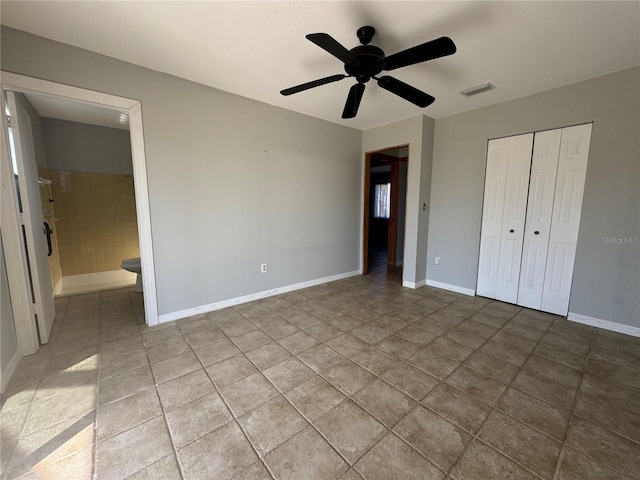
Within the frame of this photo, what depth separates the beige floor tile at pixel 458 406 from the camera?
149cm

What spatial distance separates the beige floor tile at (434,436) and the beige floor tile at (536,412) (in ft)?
1.37

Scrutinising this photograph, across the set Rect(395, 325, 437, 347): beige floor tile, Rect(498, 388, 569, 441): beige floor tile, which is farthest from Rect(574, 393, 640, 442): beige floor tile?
Rect(395, 325, 437, 347): beige floor tile

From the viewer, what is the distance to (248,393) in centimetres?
171

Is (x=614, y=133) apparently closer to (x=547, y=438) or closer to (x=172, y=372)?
(x=547, y=438)

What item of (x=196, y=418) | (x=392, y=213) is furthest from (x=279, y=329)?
(x=392, y=213)

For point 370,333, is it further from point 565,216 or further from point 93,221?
point 93,221

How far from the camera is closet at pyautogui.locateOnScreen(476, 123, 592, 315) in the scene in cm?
278

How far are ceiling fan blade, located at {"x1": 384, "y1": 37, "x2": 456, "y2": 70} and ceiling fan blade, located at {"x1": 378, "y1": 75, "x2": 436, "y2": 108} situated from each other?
117mm

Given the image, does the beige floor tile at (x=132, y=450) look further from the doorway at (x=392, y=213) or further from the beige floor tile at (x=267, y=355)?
the doorway at (x=392, y=213)

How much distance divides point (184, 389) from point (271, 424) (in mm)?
708

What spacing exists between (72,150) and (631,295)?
7.01 m

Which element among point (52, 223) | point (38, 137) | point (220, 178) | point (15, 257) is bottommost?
point (15, 257)

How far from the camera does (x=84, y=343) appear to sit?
2.31m

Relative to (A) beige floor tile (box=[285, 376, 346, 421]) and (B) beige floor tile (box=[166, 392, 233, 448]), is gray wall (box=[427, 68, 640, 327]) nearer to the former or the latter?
(A) beige floor tile (box=[285, 376, 346, 421])
